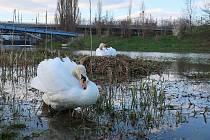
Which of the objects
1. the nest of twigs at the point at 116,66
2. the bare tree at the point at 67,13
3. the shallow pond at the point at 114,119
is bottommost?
the shallow pond at the point at 114,119

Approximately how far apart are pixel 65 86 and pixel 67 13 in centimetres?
6361

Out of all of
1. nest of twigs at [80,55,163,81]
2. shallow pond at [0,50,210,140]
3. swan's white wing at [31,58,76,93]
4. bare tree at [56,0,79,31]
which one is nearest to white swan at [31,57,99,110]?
swan's white wing at [31,58,76,93]

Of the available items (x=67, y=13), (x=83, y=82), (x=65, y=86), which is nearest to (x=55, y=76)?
(x=65, y=86)

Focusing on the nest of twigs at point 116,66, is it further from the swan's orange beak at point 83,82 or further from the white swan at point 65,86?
the swan's orange beak at point 83,82

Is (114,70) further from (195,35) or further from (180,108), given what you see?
(195,35)

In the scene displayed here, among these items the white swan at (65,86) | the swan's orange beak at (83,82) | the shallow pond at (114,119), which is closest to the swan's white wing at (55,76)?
the white swan at (65,86)

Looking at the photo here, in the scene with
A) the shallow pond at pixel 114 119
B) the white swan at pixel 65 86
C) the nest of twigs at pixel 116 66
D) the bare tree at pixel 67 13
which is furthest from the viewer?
the bare tree at pixel 67 13

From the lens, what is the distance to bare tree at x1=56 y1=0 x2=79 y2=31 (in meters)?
70.0

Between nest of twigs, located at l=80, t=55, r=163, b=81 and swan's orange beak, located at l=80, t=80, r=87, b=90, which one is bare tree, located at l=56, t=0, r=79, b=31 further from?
swan's orange beak, located at l=80, t=80, r=87, b=90

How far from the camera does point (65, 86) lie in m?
8.53

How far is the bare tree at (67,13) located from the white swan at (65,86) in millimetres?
59806

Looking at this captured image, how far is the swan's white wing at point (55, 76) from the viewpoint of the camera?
8625mm

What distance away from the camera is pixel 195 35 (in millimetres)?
51938

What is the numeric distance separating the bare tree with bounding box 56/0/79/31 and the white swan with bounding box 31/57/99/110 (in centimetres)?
5981
